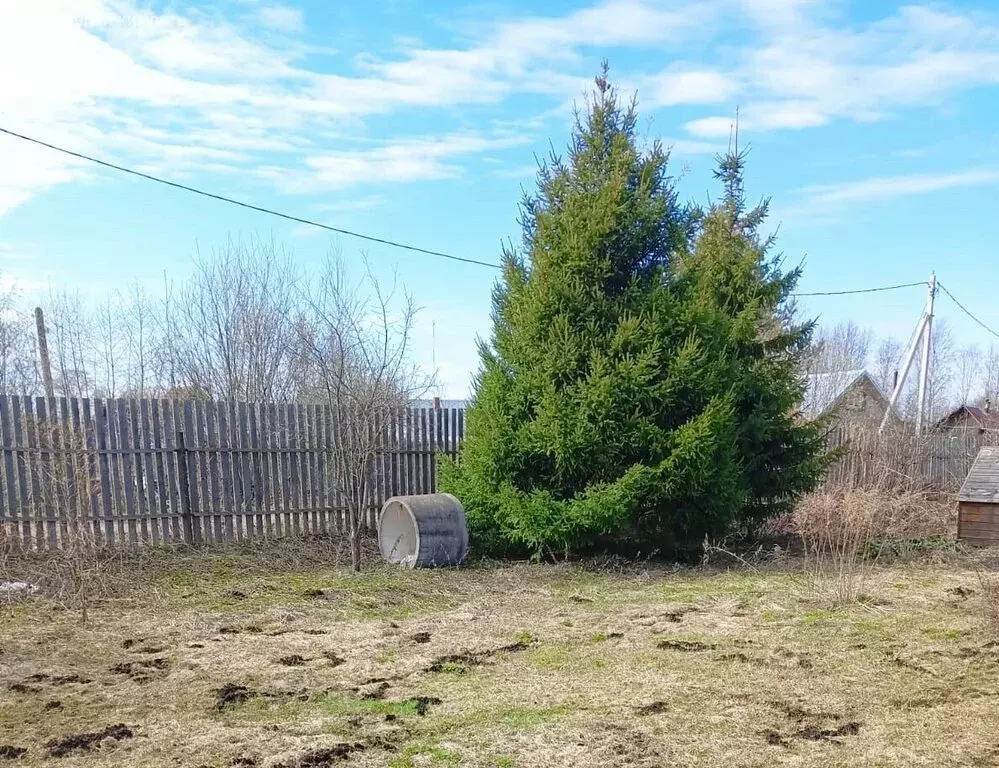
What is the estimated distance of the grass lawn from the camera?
12.2 ft

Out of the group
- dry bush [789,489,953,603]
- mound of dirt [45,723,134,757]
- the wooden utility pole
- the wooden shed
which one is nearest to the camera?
mound of dirt [45,723,134,757]

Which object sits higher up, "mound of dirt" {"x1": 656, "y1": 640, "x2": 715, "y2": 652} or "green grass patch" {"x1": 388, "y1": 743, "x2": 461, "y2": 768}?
"green grass patch" {"x1": 388, "y1": 743, "x2": 461, "y2": 768}

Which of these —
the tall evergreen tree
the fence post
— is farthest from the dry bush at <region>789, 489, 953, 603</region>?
the fence post

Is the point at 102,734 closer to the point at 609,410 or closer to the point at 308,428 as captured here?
the point at 609,410

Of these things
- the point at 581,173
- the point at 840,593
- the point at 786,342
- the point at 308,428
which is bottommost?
the point at 840,593

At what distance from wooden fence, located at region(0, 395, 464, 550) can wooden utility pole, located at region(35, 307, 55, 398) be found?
409 inches

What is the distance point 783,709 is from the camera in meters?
4.27

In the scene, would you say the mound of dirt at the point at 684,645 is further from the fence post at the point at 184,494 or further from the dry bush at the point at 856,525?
the fence post at the point at 184,494

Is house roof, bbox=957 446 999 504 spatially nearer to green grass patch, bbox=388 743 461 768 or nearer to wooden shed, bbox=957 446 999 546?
wooden shed, bbox=957 446 999 546

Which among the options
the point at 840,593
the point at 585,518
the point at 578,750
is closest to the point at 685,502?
the point at 585,518

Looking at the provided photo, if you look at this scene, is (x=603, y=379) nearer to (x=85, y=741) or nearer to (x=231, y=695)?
(x=231, y=695)

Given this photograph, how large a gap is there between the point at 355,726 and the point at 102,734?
120 cm

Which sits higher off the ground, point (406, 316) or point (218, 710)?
point (406, 316)

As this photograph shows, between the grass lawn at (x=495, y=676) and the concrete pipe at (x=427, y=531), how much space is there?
83cm
